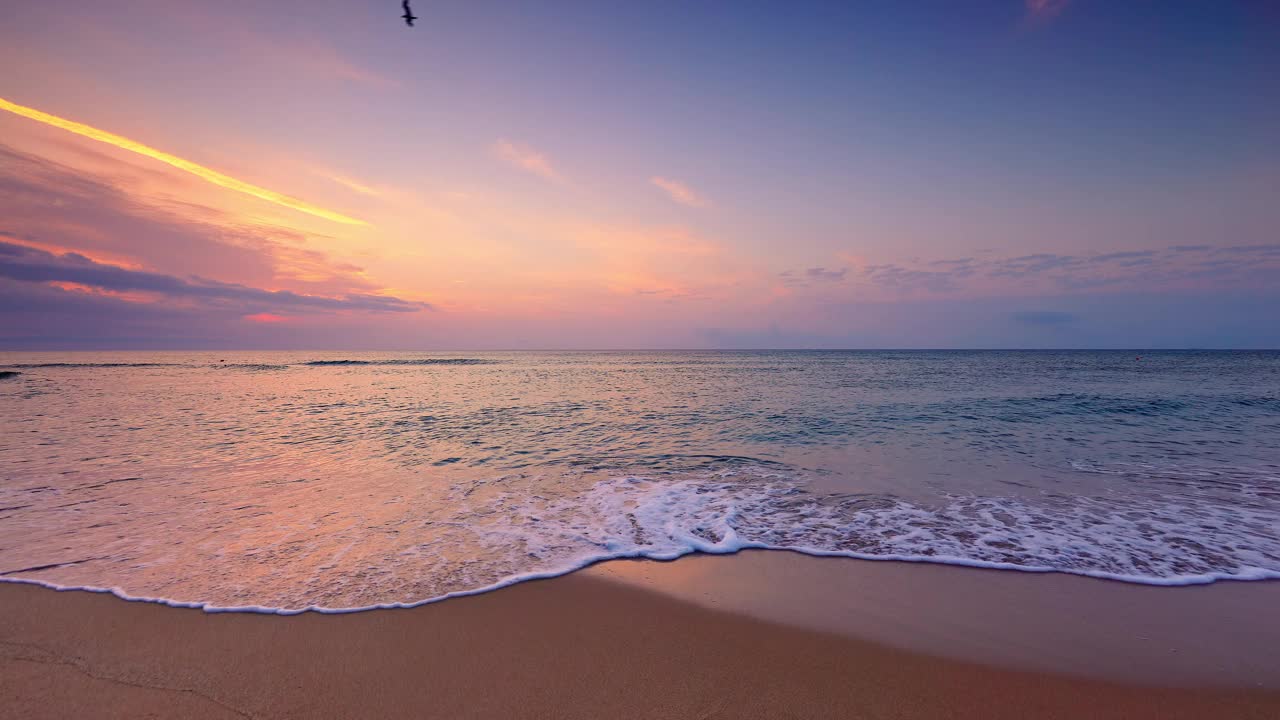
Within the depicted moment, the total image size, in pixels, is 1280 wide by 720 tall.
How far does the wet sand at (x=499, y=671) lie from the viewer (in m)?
3.24

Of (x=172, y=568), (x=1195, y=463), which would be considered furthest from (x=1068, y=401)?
(x=172, y=568)

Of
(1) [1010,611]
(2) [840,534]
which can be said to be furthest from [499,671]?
(2) [840,534]

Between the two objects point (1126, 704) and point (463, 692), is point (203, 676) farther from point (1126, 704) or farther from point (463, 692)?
point (1126, 704)

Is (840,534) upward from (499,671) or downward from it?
downward

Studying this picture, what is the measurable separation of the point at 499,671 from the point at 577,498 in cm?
470

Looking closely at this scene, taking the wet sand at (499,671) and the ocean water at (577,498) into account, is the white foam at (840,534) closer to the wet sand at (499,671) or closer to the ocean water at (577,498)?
the ocean water at (577,498)

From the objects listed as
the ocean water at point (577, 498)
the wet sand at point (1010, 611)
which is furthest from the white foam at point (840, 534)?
the wet sand at point (1010, 611)

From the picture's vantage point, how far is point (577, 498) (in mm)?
8344

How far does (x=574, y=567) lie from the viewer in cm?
562

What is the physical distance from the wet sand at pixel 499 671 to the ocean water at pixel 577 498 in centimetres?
49

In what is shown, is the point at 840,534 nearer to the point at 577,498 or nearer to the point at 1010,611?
the point at 1010,611

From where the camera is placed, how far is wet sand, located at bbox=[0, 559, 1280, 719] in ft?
10.6

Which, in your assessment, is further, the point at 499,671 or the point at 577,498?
the point at 577,498

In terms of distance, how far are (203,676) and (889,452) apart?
1247 centimetres
